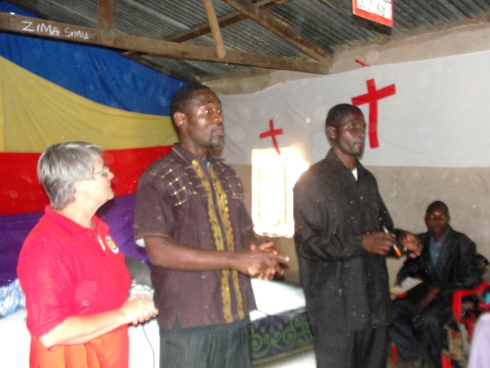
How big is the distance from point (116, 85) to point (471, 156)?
4063 millimetres

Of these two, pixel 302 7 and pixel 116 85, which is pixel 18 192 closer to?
pixel 116 85

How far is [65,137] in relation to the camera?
526cm

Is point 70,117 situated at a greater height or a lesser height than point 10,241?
greater

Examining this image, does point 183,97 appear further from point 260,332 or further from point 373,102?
point 373,102

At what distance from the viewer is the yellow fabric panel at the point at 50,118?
4.82 metres

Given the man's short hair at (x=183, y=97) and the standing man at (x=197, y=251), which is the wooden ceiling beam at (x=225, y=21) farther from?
the standing man at (x=197, y=251)

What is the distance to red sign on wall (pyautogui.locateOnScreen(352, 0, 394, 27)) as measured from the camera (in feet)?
8.52

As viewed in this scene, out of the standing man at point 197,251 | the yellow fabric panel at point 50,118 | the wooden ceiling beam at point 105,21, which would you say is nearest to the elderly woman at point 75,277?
the standing man at point 197,251

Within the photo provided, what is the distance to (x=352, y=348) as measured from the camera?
2.40m

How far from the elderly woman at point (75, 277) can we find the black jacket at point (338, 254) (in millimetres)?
1057

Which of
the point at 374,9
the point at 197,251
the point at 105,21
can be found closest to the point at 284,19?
the point at 105,21

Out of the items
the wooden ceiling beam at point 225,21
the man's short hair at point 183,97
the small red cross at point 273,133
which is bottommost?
the man's short hair at point 183,97

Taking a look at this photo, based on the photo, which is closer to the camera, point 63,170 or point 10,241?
point 63,170

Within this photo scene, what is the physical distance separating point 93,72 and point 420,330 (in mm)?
4424
